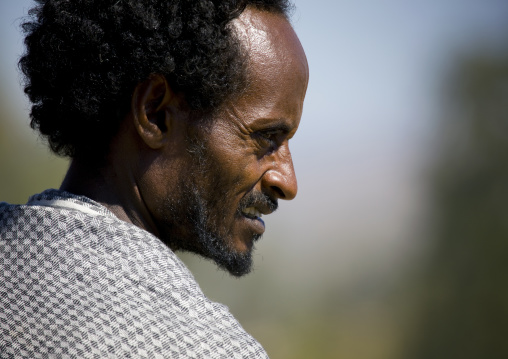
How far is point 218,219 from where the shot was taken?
219 centimetres

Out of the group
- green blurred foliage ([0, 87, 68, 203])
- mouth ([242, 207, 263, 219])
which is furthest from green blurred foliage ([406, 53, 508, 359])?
mouth ([242, 207, 263, 219])

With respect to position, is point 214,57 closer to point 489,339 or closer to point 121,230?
point 121,230

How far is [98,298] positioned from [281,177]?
33.4 inches

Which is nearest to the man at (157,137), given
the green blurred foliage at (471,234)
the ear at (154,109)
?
the ear at (154,109)

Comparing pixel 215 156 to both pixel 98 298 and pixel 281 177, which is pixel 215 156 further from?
pixel 98 298

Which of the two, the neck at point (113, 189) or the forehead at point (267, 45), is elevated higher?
A: the forehead at point (267, 45)

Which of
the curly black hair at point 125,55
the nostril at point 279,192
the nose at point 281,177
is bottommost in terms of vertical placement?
the nostril at point 279,192

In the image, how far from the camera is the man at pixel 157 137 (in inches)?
68.1

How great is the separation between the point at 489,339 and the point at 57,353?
10435 millimetres

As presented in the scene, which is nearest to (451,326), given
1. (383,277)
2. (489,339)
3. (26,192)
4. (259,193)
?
(489,339)

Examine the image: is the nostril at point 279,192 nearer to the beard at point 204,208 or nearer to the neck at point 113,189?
the beard at point 204,208

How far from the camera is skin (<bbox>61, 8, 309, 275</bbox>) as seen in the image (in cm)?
206

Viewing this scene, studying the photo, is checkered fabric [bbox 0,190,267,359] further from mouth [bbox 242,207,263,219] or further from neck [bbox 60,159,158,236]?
mouth [bbox 242,207,263,219]

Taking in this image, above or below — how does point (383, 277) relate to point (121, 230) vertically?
below
